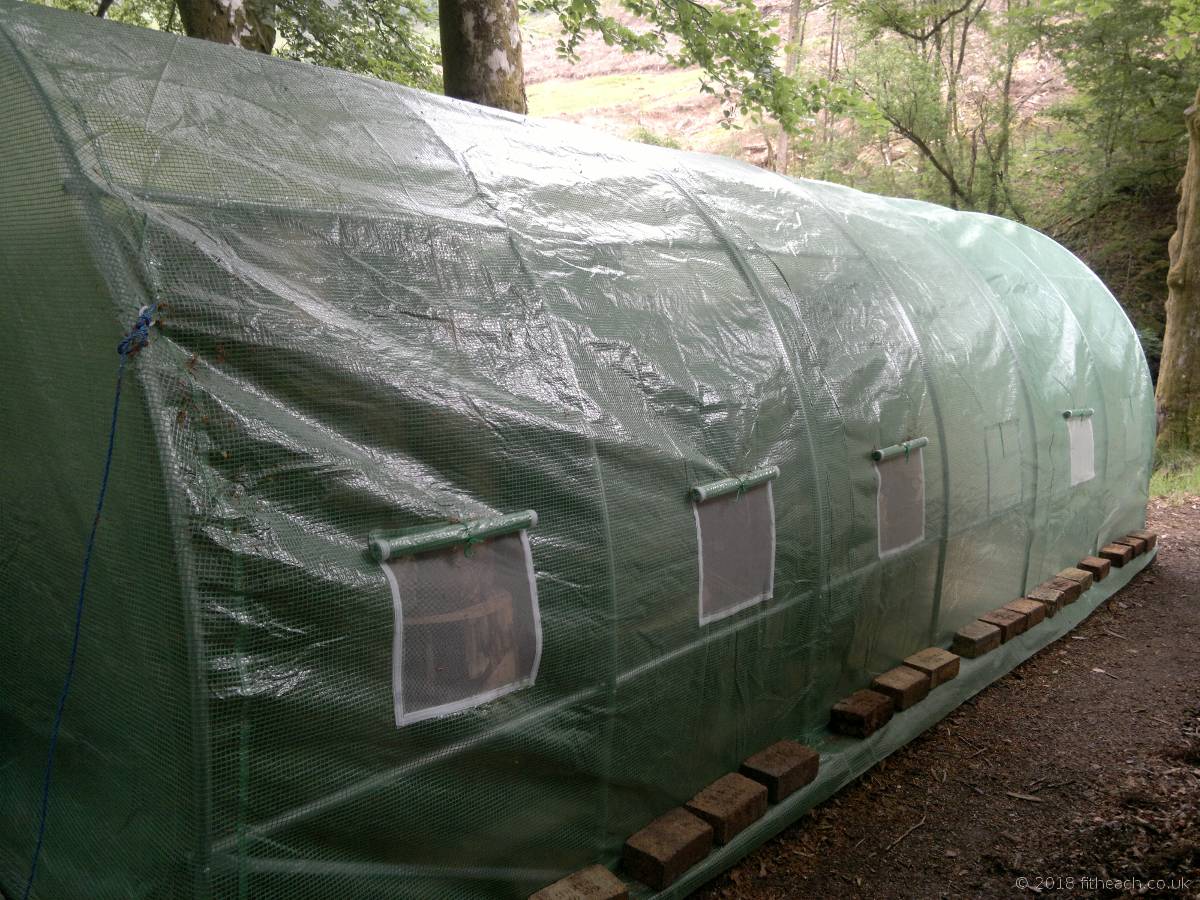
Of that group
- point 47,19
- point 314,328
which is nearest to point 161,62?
point 47,19

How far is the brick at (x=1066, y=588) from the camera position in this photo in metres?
5.87

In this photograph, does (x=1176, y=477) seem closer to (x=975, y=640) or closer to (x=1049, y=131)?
(x=975, y=640)

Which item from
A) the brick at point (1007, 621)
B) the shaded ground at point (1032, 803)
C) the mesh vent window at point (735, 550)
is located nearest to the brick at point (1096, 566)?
the shaded ground at point (1032, 803)

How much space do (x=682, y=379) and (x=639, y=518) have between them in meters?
0.65

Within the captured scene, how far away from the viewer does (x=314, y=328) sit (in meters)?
2.38

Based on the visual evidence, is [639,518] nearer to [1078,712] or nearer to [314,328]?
[314,328]

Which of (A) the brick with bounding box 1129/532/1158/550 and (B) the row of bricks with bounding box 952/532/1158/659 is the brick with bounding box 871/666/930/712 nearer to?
(B) the row of bricks with bounding box 952/532/1158/659

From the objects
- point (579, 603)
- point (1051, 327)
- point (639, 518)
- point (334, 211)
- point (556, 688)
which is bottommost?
point (556, 688)

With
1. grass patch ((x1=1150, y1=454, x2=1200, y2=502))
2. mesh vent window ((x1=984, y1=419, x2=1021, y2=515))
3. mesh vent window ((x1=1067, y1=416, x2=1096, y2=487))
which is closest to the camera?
mesh vent window ((x1=984, y1=419, x2=1021, y2=515))

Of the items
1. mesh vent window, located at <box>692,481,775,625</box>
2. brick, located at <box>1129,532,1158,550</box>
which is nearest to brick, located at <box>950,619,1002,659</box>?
mesh vent window, located at <box>692,481,775,625</box>

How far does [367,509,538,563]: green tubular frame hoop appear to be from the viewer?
2.36m

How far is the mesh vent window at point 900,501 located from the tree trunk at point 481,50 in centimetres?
348

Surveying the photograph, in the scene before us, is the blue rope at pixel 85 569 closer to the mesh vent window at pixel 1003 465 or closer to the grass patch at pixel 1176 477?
the mesh vent window at pixel 1003 465

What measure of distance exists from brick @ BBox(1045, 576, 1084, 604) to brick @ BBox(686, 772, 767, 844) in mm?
3487
